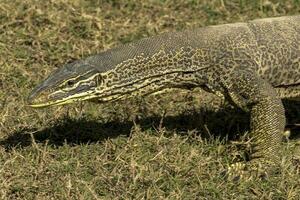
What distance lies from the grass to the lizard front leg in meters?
0.16

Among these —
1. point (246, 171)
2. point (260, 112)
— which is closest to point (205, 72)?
point (260, 112)

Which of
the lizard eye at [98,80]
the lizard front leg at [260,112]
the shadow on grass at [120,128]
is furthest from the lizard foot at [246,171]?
the lizard eye at [98,80]

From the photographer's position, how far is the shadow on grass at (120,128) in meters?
6.05

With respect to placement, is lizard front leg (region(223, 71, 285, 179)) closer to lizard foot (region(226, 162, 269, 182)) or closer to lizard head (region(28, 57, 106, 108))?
lizard foot (region(226, 162, 269, 182))

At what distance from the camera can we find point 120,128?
20.7ft

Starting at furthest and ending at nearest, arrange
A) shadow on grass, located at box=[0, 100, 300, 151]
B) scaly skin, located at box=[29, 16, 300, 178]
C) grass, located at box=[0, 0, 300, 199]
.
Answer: shadow on grass, located at box=[0, 100, 300, 151], scaly skin, located at box=[29, 16, 300, 178], grass, located at box=[0, 0, 300, 199]

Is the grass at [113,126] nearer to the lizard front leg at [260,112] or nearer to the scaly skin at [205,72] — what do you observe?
the lizard front leg at [260,112]

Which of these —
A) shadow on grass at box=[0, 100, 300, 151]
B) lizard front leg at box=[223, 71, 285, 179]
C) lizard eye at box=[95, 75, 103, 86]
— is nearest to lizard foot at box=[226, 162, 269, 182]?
lizard front leg at box=[223, 71, 285, 179]

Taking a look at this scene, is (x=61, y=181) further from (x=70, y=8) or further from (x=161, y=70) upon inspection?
(x=70, y=8)

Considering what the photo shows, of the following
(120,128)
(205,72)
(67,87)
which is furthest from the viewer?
(120,128)

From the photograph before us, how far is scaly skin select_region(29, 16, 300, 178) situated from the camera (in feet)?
18.0

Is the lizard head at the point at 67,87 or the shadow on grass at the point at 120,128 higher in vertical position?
the lizard head at the point at 67,87

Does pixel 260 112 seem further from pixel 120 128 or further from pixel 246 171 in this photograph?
pixel 120 128

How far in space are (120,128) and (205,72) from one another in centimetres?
110
